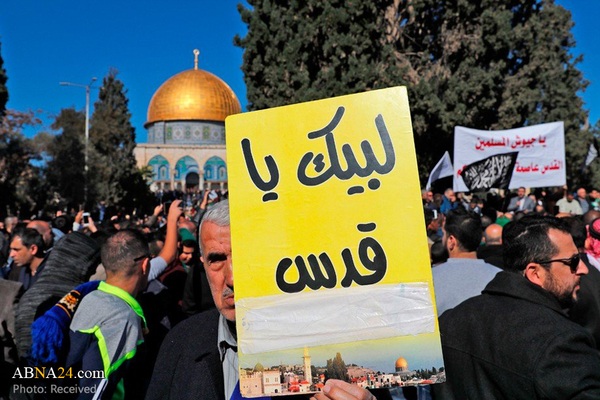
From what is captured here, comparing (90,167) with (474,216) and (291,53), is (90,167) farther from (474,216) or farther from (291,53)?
(474,216)

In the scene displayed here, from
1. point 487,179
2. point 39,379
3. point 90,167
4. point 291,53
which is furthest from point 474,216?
point 90,167

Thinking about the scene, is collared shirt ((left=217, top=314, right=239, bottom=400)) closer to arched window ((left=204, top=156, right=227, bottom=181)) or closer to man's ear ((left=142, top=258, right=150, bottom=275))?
man's ear ((left=142, top=258, right=150, bottom=275))

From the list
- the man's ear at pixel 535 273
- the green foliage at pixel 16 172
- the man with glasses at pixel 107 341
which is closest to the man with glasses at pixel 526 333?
the man's ear at pixel 535 273

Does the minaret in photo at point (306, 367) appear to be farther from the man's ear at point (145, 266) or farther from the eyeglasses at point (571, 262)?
the man's ear at point (145, 266)

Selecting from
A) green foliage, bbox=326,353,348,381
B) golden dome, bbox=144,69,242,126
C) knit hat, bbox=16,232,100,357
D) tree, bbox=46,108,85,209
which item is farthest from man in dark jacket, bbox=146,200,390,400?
golden dome, bbox=144,69,242,126

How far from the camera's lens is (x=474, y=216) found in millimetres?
3979

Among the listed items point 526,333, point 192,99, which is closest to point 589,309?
point 526,333

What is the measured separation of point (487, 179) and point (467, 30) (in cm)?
1170

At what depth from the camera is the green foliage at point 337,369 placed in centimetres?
152

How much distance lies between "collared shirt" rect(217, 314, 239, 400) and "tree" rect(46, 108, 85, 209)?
2594cm

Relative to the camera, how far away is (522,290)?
2.15 meters

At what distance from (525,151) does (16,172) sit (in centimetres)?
2143

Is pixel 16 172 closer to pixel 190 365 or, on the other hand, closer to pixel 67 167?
pixel 67 167

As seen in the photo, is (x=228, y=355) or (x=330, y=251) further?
(x=228, y=355)
